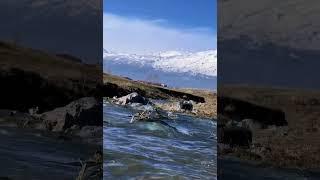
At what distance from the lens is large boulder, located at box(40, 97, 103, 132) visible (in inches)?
187

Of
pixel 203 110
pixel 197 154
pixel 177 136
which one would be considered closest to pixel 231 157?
pixel 197 154

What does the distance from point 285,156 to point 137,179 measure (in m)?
2.13

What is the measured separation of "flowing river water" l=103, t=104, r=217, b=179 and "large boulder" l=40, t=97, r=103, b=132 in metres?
1.58

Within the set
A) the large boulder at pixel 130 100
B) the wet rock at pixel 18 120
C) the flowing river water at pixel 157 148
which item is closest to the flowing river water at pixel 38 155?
the wet rock at pixel 18 120

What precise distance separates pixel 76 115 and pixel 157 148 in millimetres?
3020

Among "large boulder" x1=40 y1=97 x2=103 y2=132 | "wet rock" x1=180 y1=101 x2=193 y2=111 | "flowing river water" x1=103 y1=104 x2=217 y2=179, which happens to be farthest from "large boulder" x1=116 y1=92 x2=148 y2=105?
"large boulder" x1=40 y1=97 x2=103 y2=132

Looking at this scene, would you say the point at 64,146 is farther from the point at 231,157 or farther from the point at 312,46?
the point at 312,46

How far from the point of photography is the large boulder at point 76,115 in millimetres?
4754

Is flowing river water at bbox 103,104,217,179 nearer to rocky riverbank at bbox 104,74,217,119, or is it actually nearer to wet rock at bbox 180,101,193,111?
rocky riverbank at bbox 104,74,217,119

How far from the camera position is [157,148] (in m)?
7.64

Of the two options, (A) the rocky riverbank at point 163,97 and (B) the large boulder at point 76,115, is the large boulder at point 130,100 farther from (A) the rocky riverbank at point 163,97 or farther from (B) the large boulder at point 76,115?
(B) the large boulder at point 76,115

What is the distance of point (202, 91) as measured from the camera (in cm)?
1495

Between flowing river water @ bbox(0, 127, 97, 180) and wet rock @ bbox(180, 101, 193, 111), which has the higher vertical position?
wet rock @ bbox(180, 101, 193, 111)

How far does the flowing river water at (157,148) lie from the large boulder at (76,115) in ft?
5.18
